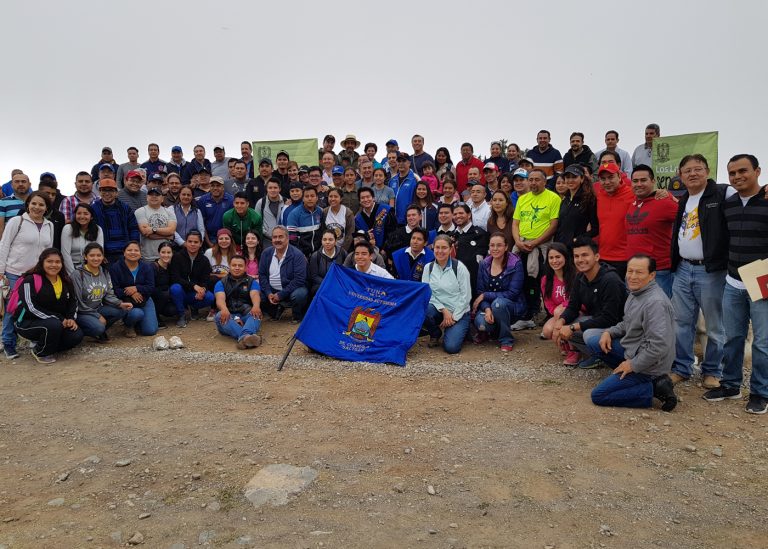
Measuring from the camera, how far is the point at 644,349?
17.0 feet

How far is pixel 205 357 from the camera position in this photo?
7.33 metres

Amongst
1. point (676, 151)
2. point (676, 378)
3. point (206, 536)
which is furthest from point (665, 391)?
point (676, 151)

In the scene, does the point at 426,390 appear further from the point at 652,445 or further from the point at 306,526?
the point at 306,526

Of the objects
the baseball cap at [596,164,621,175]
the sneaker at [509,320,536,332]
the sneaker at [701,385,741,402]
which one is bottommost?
the sneaker at [701,385,741,402]

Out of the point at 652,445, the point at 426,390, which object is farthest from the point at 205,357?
the point at 652,445

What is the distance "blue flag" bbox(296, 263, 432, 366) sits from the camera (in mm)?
7180

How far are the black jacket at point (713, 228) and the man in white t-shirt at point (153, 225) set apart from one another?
8034mm

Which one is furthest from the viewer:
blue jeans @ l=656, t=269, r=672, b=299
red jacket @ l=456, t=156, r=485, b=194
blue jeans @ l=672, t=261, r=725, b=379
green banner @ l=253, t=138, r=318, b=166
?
green banner @ l=253, t=138, r=318, b=166

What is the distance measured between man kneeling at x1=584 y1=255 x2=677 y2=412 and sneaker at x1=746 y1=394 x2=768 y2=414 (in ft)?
2.30

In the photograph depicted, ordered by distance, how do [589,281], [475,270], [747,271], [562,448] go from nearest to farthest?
[562,448]
[747,271]
[589,281]
[475,270]

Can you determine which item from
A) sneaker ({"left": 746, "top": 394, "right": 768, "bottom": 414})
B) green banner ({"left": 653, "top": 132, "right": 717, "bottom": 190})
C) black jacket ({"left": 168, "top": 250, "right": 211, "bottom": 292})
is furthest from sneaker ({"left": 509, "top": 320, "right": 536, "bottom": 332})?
black jacket ({"left": 168, "top": 250, "right": 211, "bottom": 292})

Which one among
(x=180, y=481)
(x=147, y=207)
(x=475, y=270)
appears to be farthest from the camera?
(x=147, y=207)

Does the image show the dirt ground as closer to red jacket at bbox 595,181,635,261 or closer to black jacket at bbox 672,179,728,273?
black jacket at bbox 672,179,728,273

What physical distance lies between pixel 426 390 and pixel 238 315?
153 inches
